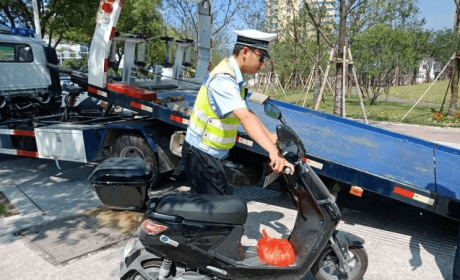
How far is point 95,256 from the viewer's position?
11.6 feet

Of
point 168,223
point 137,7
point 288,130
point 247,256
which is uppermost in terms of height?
point 137,7

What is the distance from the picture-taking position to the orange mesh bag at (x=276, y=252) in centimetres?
269

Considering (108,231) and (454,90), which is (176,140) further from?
(454,90)

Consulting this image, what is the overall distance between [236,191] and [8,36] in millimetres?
4577

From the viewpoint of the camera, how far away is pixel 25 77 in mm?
6680

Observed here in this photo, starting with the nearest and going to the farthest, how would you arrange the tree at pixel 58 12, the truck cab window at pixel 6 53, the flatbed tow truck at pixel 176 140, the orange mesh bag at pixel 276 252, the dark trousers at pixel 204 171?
1. the orange mesh bag at pixel 276 252
2. the dark trousers at pixel 204 171
3. the flatbed tow truck at pixel 176 140
4. the truck cab window at pixel 6 53
5. the tree at pixel 58 12

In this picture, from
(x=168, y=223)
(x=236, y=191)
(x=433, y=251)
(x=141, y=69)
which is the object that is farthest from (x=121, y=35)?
(x=433, y=251)

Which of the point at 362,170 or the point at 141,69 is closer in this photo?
the point at 362,170

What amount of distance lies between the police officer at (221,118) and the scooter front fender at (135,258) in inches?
21.6

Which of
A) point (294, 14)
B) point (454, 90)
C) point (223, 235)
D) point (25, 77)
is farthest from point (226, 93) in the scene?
point (294, 14)

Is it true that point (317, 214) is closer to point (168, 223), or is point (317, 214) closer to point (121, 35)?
point (168, 223)

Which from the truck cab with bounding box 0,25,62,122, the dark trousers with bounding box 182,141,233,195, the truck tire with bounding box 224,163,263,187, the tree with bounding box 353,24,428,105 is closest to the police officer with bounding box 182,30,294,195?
the dark trousers with bounding box 182,141,233,195

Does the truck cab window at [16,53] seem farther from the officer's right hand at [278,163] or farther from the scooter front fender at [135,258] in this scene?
the officer's right hand at [278,163]

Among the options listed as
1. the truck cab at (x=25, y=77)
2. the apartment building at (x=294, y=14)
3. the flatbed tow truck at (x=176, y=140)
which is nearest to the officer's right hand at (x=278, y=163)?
the flatbed tow truck at (x=176, y=140)
